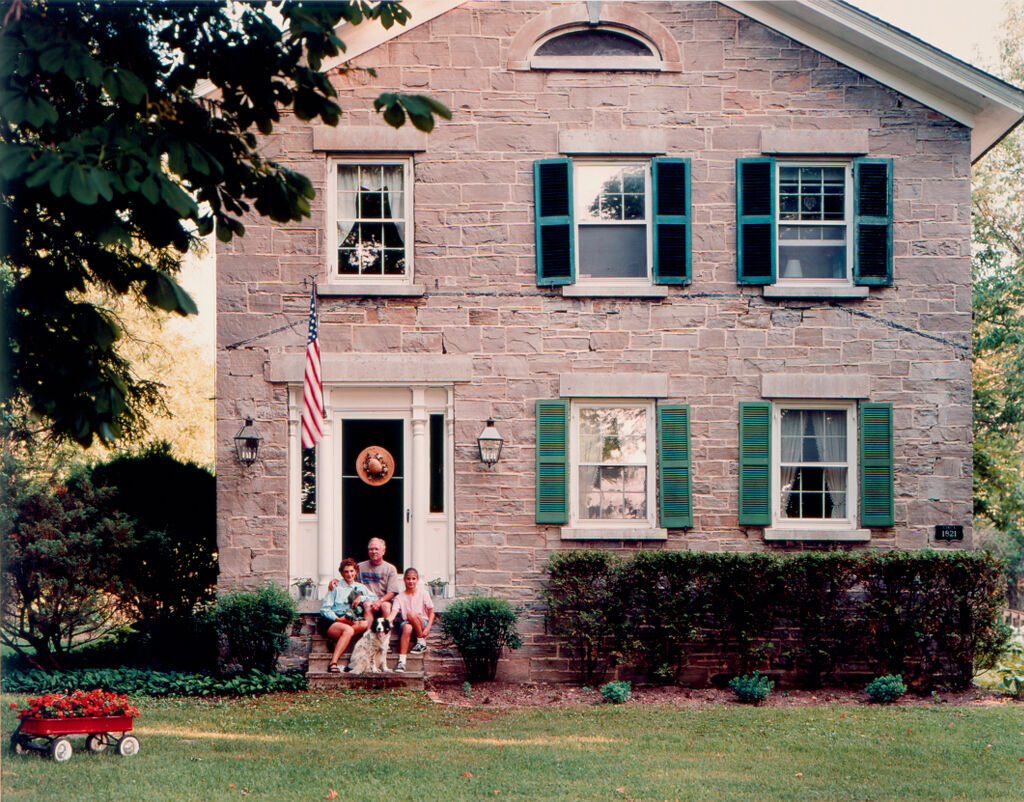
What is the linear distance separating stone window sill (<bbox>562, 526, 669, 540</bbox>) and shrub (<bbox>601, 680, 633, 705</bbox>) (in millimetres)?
1719

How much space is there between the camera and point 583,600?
1167 centimetres

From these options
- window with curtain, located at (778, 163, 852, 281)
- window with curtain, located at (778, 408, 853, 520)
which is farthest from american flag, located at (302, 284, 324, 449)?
window with curtain, located at (778, 163, 852, 281)

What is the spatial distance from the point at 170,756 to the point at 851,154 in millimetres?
9119

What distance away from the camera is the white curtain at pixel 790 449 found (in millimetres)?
12305

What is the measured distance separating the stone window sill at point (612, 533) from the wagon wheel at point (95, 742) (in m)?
5.34

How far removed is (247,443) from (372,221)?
2.75 m

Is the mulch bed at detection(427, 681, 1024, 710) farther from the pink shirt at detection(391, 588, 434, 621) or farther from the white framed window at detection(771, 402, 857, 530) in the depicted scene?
the white framed window at detection(771, 402, 857, 530)

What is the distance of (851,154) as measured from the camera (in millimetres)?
12258

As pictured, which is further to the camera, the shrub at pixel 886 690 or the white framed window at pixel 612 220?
the white framed window at pixel 612 220

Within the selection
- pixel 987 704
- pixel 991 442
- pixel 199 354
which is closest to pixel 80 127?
pixel 987 704

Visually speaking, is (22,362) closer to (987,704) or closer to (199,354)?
(987,704)

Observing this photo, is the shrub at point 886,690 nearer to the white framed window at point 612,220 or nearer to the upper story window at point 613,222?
the upper story window at point 613,222

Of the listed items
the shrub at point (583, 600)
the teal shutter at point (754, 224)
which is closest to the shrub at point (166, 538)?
the shrub at point (583, 600)

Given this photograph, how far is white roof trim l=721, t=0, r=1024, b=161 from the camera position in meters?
11.7
